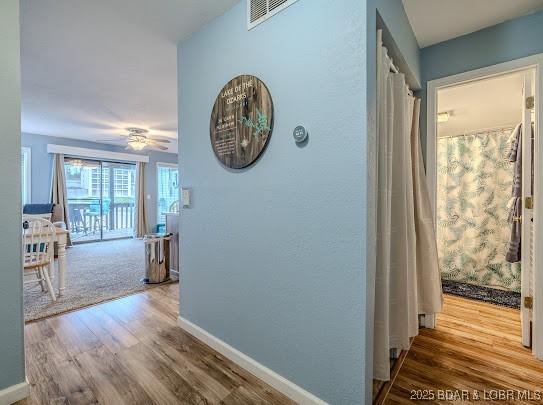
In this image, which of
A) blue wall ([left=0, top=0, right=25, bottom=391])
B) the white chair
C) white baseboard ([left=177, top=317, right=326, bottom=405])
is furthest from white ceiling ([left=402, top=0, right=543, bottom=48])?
the white chair

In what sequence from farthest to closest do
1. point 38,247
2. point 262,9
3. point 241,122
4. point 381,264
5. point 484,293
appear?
point 484,293
point 38,247
point 241,122
point 262,9
point 381,264

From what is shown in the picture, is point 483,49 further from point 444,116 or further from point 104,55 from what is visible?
point 104,55

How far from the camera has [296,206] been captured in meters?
1.35

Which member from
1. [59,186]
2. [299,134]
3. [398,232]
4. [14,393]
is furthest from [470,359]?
[59,186]

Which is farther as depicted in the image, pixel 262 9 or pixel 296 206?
pixel 262 9

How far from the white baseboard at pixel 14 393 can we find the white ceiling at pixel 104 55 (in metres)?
2.23

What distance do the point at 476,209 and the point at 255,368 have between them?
3.39 meters

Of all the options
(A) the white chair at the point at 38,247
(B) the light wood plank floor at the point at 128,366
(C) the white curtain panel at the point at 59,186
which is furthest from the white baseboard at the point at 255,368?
(C) the white curtain panel at the point at 59,186

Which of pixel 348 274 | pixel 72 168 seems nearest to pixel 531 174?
pixel 348 274

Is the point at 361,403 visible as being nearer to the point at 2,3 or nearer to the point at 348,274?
the point at 348,274

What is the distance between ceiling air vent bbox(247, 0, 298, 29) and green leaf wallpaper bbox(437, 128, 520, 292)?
3202 mm

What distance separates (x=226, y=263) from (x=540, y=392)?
1927 mm

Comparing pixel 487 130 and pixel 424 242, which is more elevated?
pixel 487 130

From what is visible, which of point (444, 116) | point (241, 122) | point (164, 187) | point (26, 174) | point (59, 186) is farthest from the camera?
point (164, 187)
